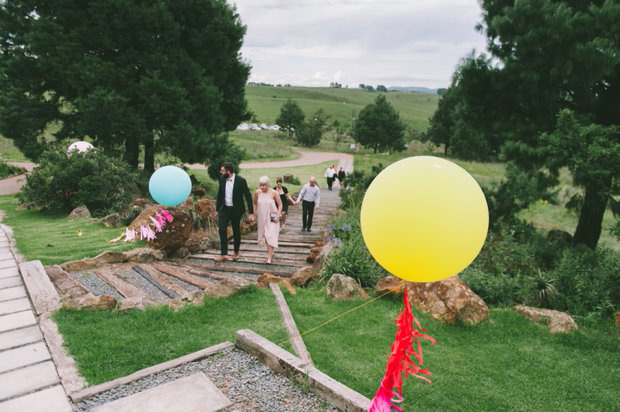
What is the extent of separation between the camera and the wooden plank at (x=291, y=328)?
15.0 ft

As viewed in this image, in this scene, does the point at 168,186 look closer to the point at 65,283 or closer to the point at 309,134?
the point at 65,283

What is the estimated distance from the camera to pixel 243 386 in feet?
12.9

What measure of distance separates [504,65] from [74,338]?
34.0ft

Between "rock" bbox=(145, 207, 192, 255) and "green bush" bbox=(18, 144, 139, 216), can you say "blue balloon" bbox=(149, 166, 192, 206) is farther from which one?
"green bush" bbox=(18, 144, 139, 216)

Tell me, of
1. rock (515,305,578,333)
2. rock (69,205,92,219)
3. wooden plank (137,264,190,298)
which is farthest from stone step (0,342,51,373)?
rock (69,205,92,219)

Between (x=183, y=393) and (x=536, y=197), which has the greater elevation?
(x=536, y=197)

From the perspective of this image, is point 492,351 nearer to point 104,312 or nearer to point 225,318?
point 225,318

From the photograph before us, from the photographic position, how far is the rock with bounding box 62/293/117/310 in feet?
17.1

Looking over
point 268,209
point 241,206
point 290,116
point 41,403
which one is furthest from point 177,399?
point 290,116

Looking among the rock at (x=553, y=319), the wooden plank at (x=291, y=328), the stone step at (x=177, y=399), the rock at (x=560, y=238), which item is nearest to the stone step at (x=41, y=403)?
the stone step at (x=177, y=399)

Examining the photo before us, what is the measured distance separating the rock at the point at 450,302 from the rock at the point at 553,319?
657mm

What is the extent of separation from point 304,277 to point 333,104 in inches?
4539

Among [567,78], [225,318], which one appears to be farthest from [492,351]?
[567,78]

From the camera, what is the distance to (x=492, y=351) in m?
5.00
